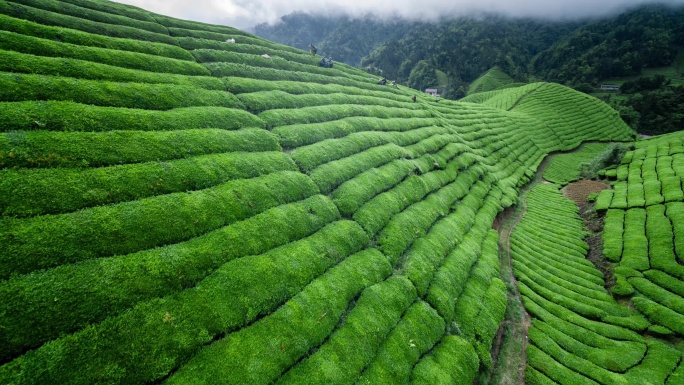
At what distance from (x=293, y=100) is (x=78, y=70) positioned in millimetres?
22316

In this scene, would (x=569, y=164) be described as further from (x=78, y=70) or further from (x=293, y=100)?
(x=78, y=70)

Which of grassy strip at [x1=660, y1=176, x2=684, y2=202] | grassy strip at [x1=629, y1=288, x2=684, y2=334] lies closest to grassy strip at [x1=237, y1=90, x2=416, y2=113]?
grassy strip at [x1=629, y1=288, x2=684, y2=334]

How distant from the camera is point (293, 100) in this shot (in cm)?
4044

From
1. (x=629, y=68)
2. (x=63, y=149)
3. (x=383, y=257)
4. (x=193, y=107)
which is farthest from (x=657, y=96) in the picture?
Result: (x=63, y=149)

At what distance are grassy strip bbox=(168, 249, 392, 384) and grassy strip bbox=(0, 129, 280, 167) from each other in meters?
13.8

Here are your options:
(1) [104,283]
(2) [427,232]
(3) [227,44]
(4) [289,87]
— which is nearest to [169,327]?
(1) [104,283]

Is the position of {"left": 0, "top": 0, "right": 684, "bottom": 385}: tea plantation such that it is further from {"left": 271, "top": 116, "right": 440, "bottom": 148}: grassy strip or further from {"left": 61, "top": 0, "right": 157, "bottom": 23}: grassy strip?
{"left": 61, "top": 0, "right": 157, "bottom": 23}: grassy strip

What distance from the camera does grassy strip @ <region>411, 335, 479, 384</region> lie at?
61.5 ft

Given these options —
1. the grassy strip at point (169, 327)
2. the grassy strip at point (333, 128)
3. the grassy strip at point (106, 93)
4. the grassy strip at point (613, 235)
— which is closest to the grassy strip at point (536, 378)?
the grassy strip at point (169, 327)

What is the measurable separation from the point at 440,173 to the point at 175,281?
125ft

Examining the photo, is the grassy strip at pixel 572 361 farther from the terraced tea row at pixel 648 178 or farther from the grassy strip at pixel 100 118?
the terraced tea row at pixel 648 178

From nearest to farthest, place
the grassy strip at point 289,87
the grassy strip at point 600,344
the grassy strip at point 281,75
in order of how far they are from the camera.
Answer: the grassy strip at point 600,344 < the grassy strip at point 289,87 < the grassy strip at point 281,75

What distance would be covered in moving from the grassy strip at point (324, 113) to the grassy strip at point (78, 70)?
8501 millimetres

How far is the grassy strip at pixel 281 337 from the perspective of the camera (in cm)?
1351
